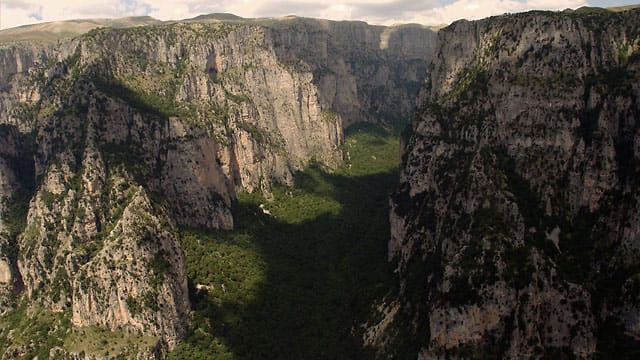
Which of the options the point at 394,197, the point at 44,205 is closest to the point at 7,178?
the point at 44,205

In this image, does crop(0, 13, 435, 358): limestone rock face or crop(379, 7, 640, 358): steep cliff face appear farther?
crop(0, 13, 435, 358): limestone rock face

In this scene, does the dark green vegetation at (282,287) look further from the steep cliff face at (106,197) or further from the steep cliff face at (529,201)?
the steep cliff face at (529,201)

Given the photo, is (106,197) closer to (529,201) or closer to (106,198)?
(106,198)

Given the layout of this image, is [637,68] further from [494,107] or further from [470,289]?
[470,289]

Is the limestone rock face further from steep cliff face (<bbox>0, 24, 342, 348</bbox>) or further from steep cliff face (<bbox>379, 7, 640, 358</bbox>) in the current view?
steep cliff face (<bbox>379, 7, 640, 358</bbox>)

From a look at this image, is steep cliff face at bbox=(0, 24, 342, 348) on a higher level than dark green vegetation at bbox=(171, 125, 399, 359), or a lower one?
higher

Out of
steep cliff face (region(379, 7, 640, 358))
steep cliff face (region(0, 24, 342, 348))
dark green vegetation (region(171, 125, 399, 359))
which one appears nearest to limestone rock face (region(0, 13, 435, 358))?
steep cliff face (region(0, 24, 342, 348))

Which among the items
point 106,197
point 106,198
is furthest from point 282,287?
point 106,197
